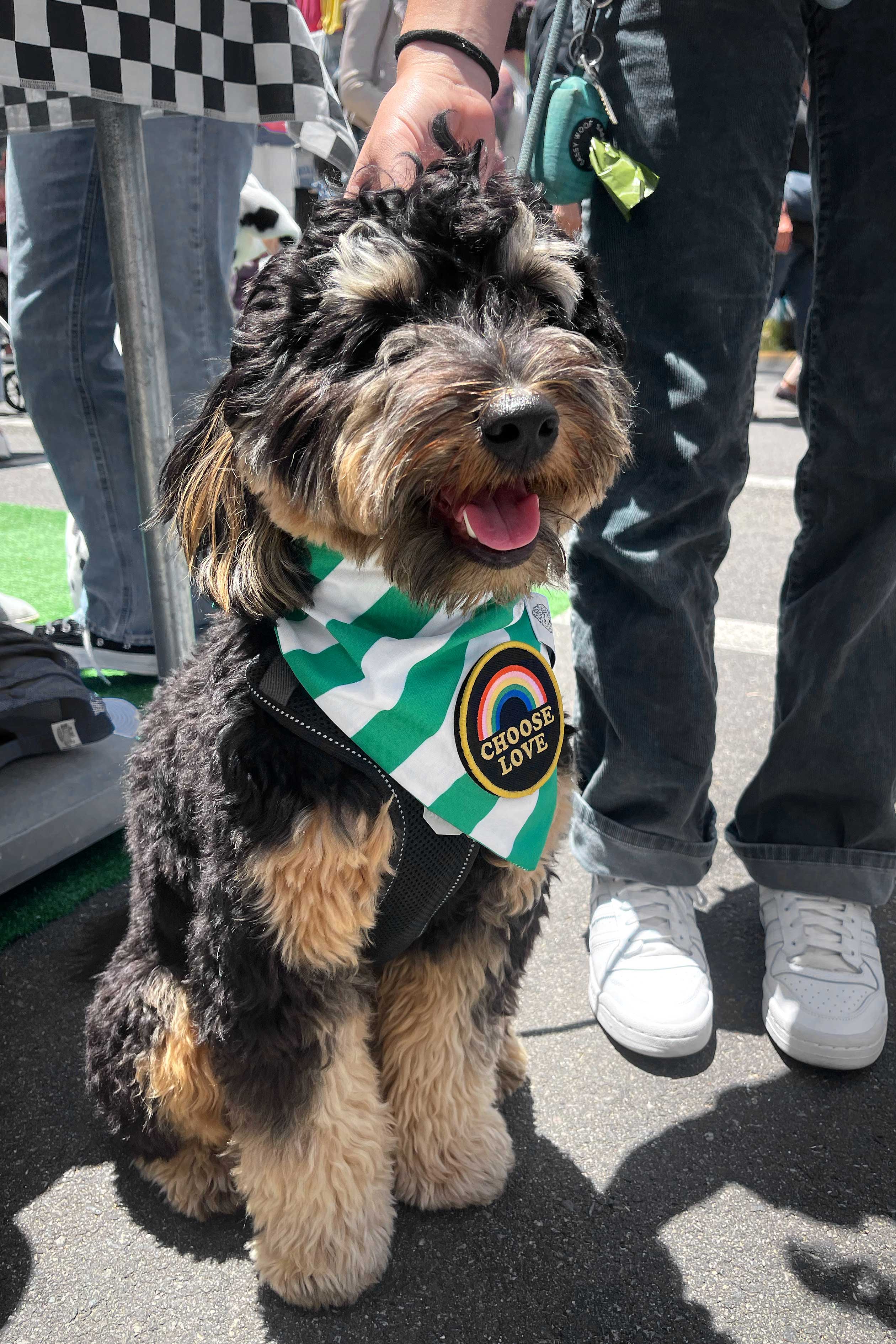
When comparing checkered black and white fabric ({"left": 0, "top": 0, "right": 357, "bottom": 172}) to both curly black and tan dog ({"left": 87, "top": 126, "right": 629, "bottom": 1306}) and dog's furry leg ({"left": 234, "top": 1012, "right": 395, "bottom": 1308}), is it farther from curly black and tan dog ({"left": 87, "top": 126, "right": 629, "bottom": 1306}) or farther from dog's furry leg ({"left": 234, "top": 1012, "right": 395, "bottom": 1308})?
dog's furry leg ({"left": 234, "top": 1012, "right": 395, "bottom": 1308})

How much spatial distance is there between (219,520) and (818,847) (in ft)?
5.39

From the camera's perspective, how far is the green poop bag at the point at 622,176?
→ 190 cm

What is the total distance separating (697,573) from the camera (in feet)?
7.19

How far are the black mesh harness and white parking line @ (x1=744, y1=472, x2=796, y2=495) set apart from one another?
19.2 ft

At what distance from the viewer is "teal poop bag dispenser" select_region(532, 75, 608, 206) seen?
194 centimetres

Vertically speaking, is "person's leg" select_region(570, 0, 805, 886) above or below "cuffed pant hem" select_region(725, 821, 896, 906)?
above

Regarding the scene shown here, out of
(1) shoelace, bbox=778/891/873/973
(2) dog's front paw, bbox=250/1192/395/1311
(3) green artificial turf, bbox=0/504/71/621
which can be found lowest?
(3) green artificial turf, bbox=0/504/71/621

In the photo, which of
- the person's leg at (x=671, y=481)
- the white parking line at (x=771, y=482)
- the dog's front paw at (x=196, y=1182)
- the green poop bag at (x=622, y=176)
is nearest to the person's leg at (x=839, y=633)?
the person's leg at (x=671, y=481)

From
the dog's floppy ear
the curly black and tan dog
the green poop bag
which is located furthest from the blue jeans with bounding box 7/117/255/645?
the curly black and tan dog

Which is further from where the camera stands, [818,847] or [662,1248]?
[818,847]

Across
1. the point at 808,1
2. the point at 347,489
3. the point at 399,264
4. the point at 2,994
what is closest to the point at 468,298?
the point at 399,264

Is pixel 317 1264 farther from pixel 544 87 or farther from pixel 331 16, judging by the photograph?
pixel 331 16

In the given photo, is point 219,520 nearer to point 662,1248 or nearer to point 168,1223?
point 168,1223

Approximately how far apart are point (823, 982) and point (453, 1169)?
3.11ft
